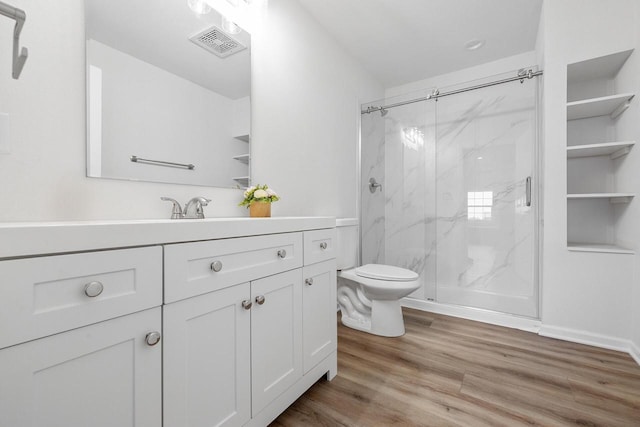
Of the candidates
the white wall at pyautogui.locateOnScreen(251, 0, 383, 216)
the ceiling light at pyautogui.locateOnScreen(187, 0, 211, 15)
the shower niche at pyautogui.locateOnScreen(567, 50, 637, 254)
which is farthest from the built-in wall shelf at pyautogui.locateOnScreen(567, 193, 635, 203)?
the ceiling light at pyautogui.locateOnScreen(187, 0, 211, 15)

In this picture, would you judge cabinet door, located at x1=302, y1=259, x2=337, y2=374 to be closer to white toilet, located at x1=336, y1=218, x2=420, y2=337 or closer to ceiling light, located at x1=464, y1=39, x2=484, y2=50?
white toilet, located at x1=336, y1=218, x2=420, y2=337

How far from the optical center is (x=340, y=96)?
2668 millimetres

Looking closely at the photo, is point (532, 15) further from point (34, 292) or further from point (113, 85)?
point (34, 292)

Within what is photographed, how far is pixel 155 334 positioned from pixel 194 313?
122 mm

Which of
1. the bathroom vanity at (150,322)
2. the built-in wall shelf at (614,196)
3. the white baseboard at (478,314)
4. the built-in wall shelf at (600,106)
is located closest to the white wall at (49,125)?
the bathroom vanity at (150,322)

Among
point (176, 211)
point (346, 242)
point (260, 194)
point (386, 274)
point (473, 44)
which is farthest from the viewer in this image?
point (473, 44)

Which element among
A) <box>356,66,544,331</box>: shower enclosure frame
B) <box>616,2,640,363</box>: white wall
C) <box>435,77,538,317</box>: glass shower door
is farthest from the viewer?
<box>435,77,538,317</box>: glass shower door

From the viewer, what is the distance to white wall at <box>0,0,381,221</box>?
0.93 m

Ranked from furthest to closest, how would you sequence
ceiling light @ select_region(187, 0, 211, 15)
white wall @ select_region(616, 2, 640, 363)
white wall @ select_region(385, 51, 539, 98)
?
white wall @ select_region(385, 51, 539, 98) < white wall @ select_region(616, 2, 640, 363) < ceiling light @ select_region(187, 0, 211, 15)

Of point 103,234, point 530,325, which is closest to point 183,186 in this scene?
point 103,234

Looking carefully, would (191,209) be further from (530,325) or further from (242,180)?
(530,325)

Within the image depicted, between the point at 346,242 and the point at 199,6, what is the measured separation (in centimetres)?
176

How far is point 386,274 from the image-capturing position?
209cm

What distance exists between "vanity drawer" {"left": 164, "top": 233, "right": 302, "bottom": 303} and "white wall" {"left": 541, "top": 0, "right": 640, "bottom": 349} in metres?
1.98
